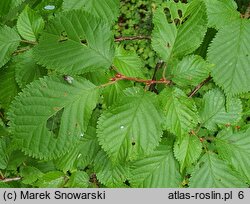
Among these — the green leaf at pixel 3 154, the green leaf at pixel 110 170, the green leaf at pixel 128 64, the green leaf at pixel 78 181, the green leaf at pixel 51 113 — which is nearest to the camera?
the green leaf at pixel 51 113

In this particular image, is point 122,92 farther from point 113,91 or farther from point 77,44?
point 77,44

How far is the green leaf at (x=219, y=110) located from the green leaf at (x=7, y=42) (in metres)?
0.60

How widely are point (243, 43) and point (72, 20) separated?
496mm

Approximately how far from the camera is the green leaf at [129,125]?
3.04 feet

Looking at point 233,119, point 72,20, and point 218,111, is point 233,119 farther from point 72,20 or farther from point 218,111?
point 72,20

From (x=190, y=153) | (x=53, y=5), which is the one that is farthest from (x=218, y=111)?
(x=53, y=5)

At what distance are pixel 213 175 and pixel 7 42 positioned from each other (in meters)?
0.74

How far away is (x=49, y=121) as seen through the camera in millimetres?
926

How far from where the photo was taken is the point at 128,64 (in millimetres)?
1040

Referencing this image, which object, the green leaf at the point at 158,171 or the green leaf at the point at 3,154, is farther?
the green leaf at the point at 3,154

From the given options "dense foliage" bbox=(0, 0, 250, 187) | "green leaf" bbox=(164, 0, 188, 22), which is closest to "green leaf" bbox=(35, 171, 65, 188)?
"dense foliage" bbox=(0, 0, 250, 187)

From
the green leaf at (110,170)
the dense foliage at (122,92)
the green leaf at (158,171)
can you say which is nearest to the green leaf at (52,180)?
the dense foliage at (122,92)

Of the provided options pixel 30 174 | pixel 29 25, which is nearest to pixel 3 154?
pixel 30 174

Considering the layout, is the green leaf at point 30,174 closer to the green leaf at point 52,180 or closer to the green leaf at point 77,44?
the green leaf at point 52,180
